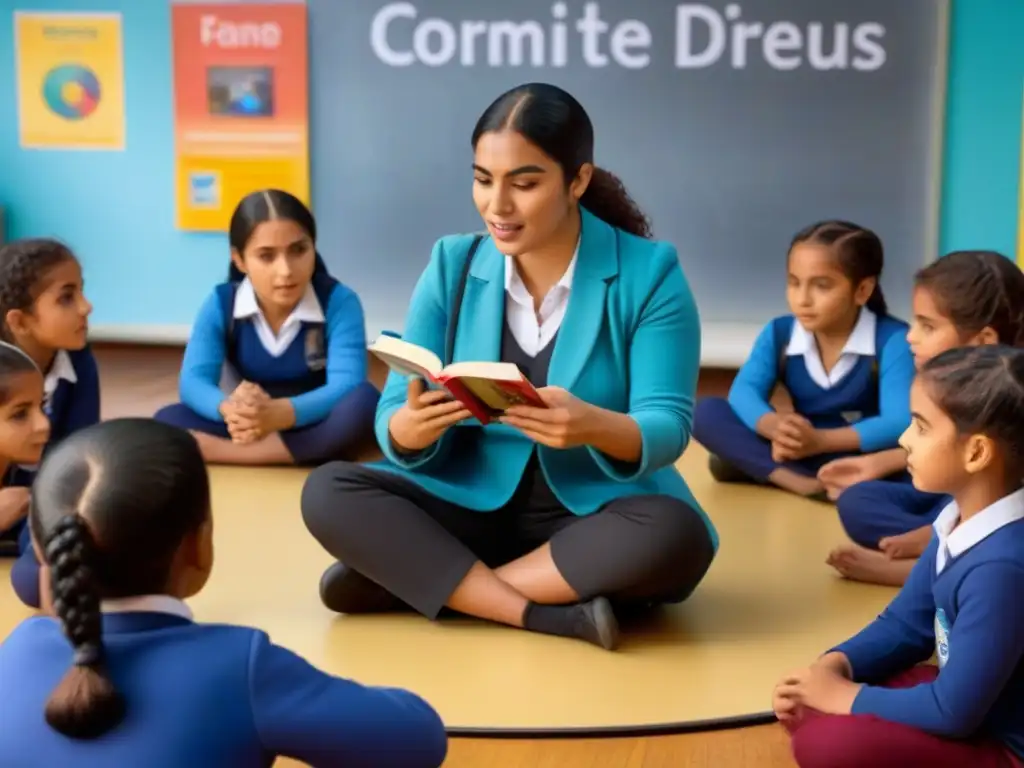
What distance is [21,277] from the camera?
9.28 ft

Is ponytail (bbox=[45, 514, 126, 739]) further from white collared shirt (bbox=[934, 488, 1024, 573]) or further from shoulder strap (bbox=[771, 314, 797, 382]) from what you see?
shoulder strap (bbox=[771, 314, 797, 382])

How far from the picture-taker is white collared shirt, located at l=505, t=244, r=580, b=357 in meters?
2.38

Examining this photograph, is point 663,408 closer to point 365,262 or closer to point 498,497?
point 498,497

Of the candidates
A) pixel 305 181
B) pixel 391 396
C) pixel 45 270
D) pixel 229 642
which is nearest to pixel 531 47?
pixel 305 181

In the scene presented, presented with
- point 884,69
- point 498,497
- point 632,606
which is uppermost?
point 884,69

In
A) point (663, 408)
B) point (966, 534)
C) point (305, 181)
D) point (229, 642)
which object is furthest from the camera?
point (305, 181)

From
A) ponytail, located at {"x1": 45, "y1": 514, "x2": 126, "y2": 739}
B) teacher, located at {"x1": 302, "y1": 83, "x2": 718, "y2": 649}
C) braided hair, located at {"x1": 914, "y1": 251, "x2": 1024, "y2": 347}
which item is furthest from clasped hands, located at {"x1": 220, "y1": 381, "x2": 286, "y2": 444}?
ponytail, located at {"x1": 45, "y1": 514, "x2": 126, "y2": 739}

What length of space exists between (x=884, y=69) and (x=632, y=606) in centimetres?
252

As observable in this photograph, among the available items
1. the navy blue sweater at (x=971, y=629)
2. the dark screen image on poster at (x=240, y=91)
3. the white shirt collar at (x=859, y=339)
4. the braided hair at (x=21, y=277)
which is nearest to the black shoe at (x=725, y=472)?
the white shirt collar at (x=859, y=339)

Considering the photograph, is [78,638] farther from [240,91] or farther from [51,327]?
[240,91]

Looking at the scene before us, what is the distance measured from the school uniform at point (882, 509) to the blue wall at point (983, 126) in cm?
191

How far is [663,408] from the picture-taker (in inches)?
90.8

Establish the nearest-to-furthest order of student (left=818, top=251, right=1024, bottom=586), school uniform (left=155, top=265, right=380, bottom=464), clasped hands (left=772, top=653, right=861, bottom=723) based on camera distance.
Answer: clasped hands (left=772, top=653, right=861, bottom=723)
student (left=818, top=251, right=1024, bottom=586)
school uniform (left=155, top=265, right=380, bottom=464)

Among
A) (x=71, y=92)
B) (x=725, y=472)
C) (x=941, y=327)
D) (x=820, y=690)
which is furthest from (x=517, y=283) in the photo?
(x=71, y=92)
